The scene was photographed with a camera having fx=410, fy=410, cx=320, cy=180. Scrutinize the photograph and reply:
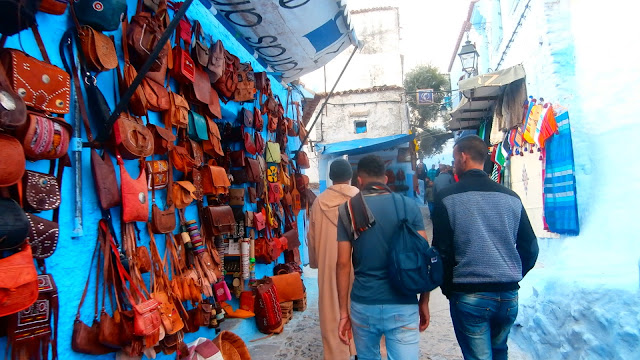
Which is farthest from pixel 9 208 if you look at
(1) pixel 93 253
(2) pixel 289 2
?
(2) pixel 289 2

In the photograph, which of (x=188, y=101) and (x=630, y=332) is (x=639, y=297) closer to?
(x=630, y=332)

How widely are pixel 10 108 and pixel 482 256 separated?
238 cm

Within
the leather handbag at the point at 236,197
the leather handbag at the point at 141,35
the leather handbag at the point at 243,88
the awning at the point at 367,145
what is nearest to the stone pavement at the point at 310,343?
the leather handbag at the point at 236,197

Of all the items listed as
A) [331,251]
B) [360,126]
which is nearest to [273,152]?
[331,251]

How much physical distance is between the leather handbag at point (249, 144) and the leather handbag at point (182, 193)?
1.44m

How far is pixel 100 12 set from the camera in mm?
2398

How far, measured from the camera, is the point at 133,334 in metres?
2.40

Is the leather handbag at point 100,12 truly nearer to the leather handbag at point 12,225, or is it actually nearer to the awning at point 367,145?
the leather handbag at point 12,225

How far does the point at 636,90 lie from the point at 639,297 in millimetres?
1866

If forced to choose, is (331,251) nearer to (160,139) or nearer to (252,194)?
(160,139)

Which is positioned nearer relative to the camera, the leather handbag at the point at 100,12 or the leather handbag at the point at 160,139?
the leather handbag at the point at 100,12

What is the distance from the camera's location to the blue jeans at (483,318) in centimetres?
225

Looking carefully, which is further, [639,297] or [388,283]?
[639,297]

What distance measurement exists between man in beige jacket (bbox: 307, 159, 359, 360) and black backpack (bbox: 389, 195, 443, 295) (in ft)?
4.06
